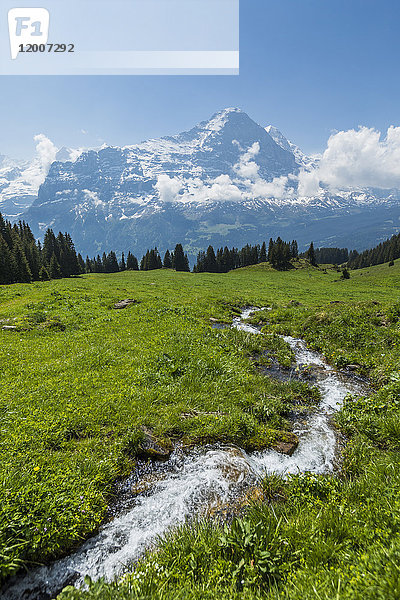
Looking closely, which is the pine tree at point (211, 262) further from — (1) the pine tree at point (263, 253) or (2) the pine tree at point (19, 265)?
(2) the pine tree at point (19, 265)

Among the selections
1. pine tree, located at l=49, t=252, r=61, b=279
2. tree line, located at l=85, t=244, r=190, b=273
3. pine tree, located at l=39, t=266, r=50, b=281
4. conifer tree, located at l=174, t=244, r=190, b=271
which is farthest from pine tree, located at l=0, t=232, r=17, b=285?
conifer tree, located at l=174, t=244, r=190, b=271

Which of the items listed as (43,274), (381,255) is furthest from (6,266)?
(381,255)

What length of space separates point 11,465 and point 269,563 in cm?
579

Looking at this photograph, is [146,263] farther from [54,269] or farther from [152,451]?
[152,451]

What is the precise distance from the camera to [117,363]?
39.4 feet

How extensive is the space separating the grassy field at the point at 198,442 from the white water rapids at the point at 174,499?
1.04ft

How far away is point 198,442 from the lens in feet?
24.5

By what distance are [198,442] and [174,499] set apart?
1816mm

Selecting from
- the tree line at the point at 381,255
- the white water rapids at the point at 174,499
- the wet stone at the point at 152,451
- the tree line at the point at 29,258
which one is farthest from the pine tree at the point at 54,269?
the tree line at the point at 381,255

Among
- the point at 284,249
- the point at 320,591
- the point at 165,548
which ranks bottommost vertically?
the point at 165,548

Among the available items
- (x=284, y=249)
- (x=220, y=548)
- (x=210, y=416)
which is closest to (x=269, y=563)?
(x=220, y=548)

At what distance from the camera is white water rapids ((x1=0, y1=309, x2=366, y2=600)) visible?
14.2ft

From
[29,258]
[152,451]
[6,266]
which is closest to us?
[152,451]

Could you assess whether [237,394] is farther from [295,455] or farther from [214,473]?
[214,473]
